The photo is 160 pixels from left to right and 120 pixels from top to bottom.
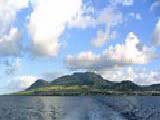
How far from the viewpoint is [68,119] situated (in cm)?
8925

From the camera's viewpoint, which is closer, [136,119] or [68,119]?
[136,119]

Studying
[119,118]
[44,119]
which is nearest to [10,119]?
[44,119]

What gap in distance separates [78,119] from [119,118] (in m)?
8.24

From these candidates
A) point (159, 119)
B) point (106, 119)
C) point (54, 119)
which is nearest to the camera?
point (106, 119)

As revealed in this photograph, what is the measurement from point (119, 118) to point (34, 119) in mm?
27179

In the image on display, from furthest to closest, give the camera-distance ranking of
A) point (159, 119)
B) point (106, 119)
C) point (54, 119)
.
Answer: point (54, 119) < point (159, 119) < point (106, 119)

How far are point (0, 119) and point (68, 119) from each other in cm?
2020

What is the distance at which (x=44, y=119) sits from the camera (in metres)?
99.6

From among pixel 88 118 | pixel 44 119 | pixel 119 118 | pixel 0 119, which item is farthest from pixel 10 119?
pixel 119 118

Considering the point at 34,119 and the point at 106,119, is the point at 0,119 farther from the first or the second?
the point at 106,119

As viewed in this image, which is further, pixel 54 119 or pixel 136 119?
pixel 54 119

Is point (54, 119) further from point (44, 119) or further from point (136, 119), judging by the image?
point (136, 119)

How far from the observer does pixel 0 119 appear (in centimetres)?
10069

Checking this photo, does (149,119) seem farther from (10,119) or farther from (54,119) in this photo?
(10,119)
